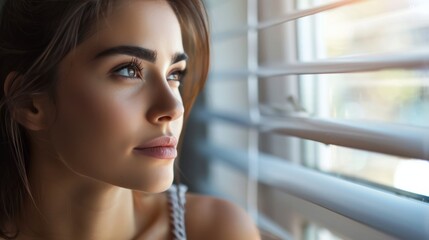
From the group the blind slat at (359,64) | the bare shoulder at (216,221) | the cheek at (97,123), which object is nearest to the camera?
the blind slat at (359,64)

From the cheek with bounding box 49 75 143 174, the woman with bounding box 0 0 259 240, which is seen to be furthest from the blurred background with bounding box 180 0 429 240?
the cheek with bounding box 49 75 143 174

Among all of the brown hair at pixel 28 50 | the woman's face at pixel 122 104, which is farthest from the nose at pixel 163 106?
the brown hair at pixel 28 50

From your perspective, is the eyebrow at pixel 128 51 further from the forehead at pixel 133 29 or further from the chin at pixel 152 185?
the chin at pixel 152 185

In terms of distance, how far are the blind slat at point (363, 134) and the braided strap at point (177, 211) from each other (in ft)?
0.62

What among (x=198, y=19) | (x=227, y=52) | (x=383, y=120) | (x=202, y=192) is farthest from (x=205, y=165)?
(x=383, y=120)

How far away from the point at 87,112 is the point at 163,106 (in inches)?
3.8

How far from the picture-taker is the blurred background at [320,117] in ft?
1.86

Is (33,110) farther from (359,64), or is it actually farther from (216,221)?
(359,64)

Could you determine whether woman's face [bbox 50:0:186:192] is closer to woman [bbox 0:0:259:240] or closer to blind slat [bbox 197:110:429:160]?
woman [bbox 0:0:259:240]

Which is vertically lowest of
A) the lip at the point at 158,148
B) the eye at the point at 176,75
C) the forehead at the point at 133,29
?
the lip at the point at 158,148

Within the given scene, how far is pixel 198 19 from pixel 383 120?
1.08 feet

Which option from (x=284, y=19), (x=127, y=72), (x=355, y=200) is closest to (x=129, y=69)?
(x=127, y=72)

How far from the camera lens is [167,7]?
2.28 feet

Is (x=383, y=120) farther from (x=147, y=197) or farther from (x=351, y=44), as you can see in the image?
(x=147, y=197)
